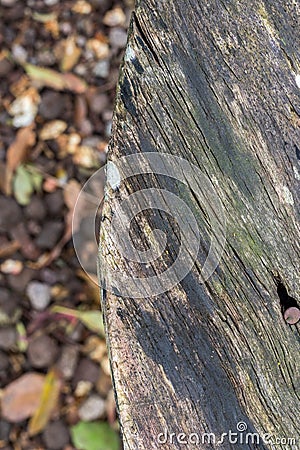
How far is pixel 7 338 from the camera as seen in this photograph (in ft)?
7.14

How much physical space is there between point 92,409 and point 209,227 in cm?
128

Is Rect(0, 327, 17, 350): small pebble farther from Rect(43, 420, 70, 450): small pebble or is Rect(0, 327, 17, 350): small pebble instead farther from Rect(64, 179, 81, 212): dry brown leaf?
Rect(64, 179, 81, 212): dry brown leaf

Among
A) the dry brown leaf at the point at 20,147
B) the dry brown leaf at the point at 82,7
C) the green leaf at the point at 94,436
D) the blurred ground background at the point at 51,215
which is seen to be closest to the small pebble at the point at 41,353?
the blurred ground background at the point at 51,215

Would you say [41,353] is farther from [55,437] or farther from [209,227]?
[209,227]

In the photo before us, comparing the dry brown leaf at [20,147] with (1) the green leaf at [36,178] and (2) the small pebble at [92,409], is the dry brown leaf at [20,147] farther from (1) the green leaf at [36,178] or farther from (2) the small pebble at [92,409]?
(2) the small pebble at [92,409]

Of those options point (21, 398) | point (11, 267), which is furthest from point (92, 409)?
point (11, 267)

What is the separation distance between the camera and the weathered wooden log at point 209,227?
3.52 feet

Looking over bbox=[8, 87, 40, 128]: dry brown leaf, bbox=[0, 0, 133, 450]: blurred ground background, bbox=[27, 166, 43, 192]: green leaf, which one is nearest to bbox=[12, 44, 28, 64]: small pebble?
bbox=[0, 0, 133, 450]: blurred ground background

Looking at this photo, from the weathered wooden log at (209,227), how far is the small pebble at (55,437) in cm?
113

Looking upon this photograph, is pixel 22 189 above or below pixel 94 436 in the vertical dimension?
above

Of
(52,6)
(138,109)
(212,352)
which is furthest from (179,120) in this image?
(52,6)

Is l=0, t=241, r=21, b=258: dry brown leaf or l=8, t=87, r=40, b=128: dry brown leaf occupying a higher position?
l=8, t=87, r=40, b=128: dry brown leaf

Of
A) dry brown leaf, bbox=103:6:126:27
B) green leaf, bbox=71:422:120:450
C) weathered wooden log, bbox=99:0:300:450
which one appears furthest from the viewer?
dry brown leaf, bbox=103:6:126:27

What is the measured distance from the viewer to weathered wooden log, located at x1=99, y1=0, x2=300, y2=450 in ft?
3.52
